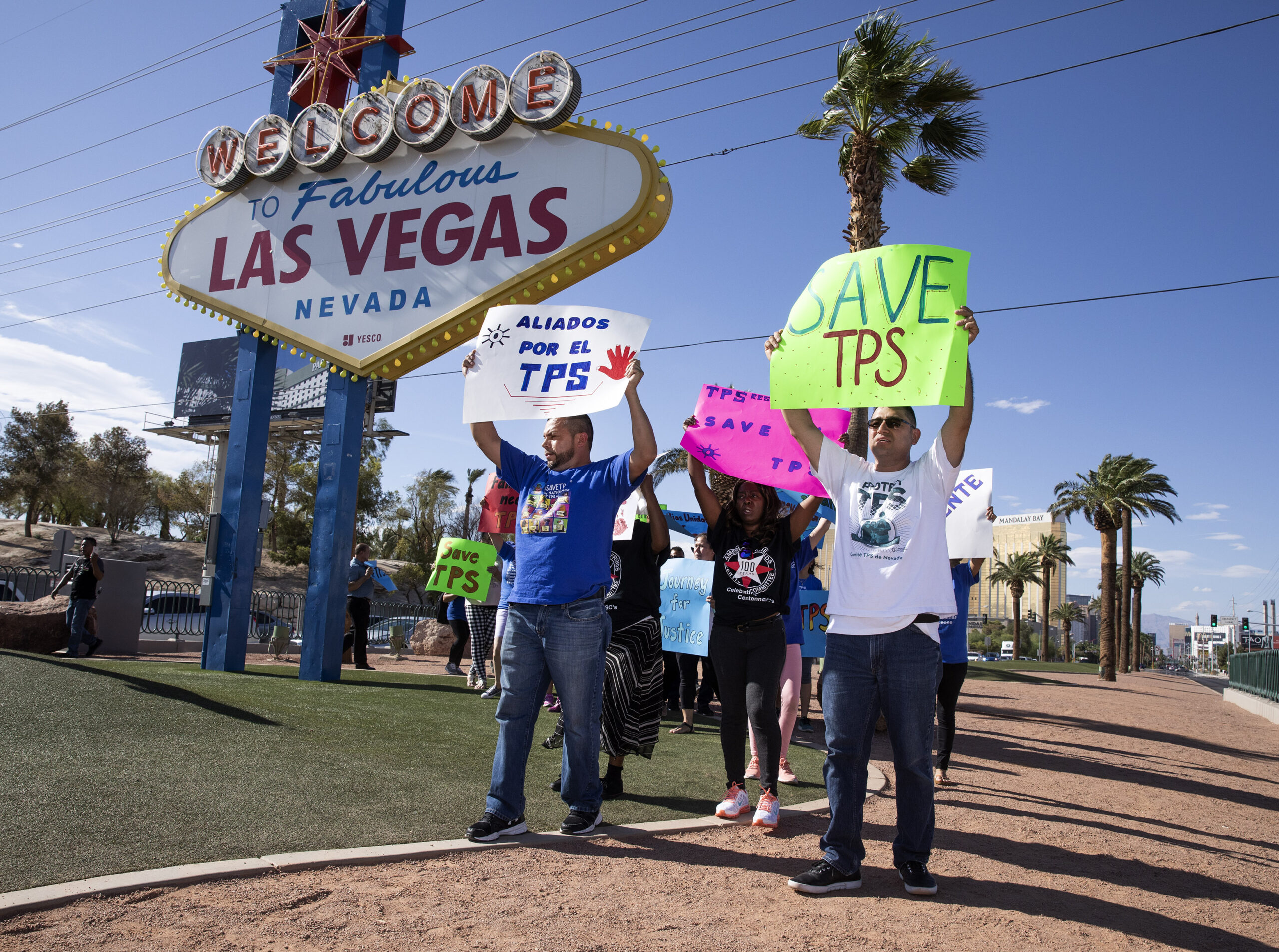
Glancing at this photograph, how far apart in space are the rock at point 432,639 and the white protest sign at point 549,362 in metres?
15.5

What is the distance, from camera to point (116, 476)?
4825cm

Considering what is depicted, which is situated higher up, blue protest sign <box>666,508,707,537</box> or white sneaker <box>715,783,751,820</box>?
blue protest sign <box>666,508,707,537</box>

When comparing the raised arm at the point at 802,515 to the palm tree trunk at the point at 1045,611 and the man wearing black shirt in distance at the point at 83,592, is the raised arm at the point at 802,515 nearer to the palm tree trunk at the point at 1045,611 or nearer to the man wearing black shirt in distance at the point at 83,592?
the man wearing black shirt in distance at the point at 83,592

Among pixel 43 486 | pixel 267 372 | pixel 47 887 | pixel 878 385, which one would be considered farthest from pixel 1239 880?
pixel 43 486

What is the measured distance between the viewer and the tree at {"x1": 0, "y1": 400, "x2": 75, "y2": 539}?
44531mm

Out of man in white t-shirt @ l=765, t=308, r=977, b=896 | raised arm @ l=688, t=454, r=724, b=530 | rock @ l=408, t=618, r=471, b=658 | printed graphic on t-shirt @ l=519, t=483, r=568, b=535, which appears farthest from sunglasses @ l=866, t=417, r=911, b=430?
rock @ l=408, t=618, r=471, b=658

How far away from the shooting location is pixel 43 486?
1773 inches

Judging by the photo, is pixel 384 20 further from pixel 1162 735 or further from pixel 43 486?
pixel 43 486

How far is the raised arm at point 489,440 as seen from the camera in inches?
177

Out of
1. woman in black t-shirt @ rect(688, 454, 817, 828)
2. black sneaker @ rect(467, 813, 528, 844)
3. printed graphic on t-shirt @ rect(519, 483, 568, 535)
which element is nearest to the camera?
black sneaker @ rect(467, 813, 528, 844)

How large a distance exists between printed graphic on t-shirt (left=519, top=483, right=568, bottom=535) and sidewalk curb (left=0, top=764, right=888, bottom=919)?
4.66 ft

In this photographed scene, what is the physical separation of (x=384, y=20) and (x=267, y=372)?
464 cm

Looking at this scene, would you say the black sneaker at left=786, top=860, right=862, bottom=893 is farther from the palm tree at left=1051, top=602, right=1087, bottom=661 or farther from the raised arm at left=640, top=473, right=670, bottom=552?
the palm tree at left=1051, top=602, right=1087, bottom=661

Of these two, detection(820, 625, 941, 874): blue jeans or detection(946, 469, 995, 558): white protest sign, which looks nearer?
detection(820, 625, 941, 874): blue jeans
